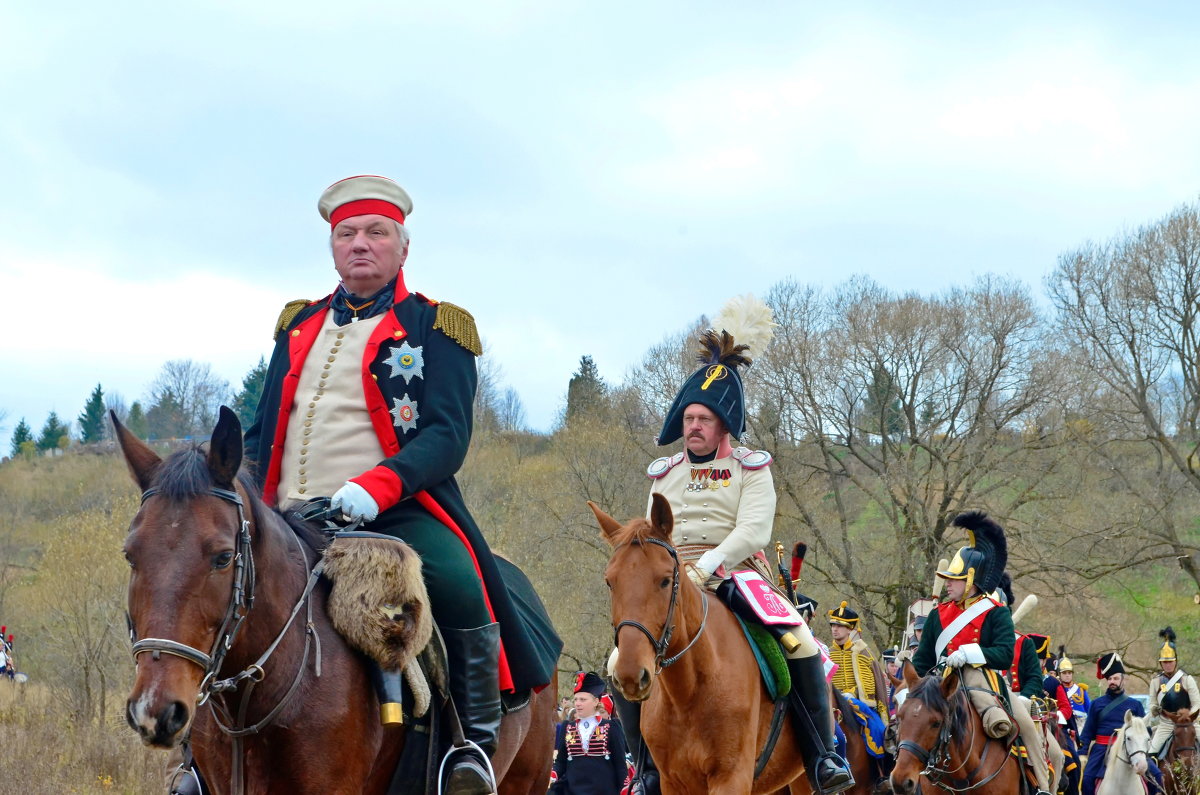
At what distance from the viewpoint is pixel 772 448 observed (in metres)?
32.7

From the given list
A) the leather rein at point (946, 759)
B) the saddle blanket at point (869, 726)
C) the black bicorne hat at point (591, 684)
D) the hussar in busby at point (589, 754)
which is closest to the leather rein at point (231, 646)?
the leather rein at point (946, 759)

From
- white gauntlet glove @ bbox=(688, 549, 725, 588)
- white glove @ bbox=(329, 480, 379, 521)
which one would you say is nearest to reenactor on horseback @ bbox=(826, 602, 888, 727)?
white gauntlet glove @ bbox=(688, 549, 725, 588)

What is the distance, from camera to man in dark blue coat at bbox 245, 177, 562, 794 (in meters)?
4.91

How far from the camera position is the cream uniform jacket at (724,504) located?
332 inches

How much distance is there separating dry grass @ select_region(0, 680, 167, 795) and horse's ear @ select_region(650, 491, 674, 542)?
7.68 meters

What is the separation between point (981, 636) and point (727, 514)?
376 centimetres

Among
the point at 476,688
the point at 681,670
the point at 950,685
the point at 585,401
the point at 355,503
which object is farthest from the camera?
the point at 585,401

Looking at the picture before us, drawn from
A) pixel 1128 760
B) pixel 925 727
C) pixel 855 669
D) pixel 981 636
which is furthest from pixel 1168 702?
pixel 925 727

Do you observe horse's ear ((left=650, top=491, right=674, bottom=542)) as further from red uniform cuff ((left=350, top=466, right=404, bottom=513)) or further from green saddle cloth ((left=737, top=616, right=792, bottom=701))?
red uniform cuff ((left=350, top=466, right=404, bottom=513))

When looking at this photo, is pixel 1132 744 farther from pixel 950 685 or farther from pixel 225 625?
pixel 225 625

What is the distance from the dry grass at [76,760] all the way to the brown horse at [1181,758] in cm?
1235

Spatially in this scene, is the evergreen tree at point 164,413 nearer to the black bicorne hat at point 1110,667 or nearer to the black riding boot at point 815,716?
the black bicorne hat at point 1110,667

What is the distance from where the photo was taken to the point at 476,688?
4.90 metres

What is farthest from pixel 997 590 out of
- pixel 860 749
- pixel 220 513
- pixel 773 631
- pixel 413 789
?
pixel 220 513
